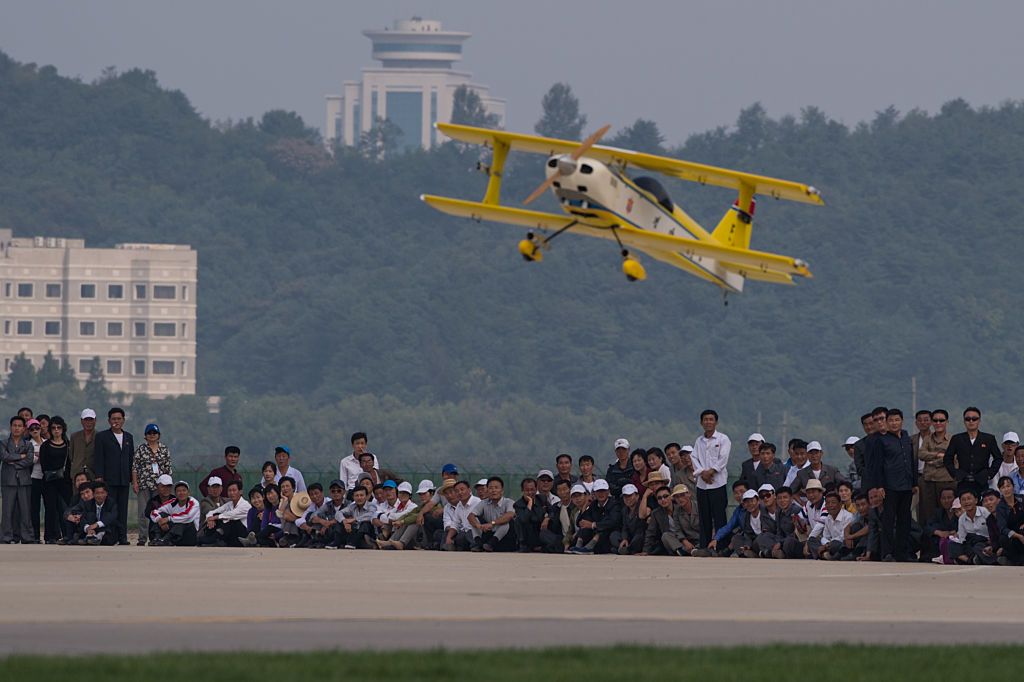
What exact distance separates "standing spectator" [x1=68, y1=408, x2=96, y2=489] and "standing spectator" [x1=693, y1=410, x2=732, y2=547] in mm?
7906

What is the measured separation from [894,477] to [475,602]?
787 cm

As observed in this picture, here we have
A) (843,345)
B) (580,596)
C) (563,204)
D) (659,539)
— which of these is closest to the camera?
(580,596)

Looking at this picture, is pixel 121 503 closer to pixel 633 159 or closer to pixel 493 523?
pixel 493 523

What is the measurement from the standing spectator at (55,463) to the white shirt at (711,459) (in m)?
8.35

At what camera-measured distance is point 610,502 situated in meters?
30.9

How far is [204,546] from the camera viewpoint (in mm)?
32281

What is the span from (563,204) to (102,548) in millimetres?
9190

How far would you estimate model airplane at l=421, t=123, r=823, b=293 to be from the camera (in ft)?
117

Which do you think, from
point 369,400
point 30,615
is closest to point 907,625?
point 30,615

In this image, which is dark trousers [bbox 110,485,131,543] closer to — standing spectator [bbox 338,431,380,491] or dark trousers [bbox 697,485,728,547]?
standing spectator [bbox 338,431,380,491]

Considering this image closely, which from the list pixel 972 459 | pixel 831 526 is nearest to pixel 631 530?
pixel 831 526

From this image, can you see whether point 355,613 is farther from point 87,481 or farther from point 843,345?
point 843,345

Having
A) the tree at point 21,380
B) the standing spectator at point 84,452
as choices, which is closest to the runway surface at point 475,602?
the standing spectator at point 84,452

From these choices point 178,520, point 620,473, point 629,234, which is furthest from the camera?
point 629,234
